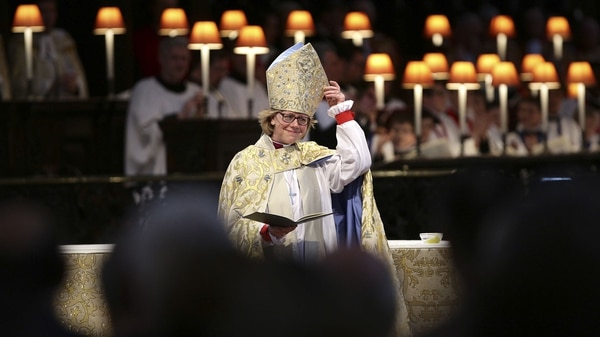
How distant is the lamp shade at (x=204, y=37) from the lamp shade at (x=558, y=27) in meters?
6.19

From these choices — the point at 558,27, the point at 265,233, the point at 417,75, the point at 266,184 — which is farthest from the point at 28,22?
the point at 265,233

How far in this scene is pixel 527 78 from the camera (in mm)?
16609

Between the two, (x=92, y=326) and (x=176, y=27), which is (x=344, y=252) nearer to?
(x=92, y=326)

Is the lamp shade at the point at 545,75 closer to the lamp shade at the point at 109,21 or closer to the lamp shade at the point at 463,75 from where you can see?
the lamp shade at the point at 463,75

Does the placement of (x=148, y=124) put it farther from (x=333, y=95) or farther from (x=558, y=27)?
(x=333, y=95)

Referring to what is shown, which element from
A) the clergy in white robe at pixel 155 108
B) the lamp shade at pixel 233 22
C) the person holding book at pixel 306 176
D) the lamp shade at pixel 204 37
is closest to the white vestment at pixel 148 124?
the clergy in white robe at pixel 155 108

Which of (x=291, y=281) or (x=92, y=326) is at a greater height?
(x=291, y=281)

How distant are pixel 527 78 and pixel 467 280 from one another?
14.6m

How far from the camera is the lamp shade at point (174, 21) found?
43.8 ft

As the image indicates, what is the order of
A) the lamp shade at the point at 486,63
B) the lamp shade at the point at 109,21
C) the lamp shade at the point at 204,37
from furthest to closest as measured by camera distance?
1. the lamp shade at the point at 486,63
2. the lamp shade at the point at 109,21
3. the lamp shade at the point at 204,37

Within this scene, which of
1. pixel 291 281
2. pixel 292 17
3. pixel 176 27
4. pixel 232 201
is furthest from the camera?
pixel 292 17

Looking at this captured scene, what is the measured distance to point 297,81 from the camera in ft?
21.0

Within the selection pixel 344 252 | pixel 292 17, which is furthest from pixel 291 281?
pixel 292 17

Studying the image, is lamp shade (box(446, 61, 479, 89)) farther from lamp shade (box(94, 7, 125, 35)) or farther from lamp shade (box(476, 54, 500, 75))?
lamp shade (box(94, 7, 125, 35))
